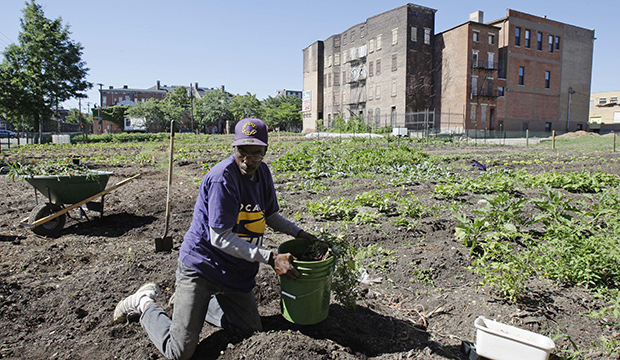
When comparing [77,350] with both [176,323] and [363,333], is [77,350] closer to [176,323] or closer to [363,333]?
[176,323]

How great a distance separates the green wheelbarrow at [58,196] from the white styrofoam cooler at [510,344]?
5.66m

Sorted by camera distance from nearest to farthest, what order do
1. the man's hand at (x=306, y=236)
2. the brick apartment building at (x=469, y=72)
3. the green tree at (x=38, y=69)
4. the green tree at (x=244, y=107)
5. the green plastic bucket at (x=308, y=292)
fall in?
the green plastic bucket at (x=308, y=292)
the man's hand at (x=306, y=236)
the green tree at (x=38, y=69)
the brick apartment building at (x=469, y=72)
the green tree at (x=244, y=107)

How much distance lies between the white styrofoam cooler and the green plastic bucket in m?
1.13

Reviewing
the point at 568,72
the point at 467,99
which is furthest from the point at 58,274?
the point at 568,72

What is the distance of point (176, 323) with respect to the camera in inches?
107

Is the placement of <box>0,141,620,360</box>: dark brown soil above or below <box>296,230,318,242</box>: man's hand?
below

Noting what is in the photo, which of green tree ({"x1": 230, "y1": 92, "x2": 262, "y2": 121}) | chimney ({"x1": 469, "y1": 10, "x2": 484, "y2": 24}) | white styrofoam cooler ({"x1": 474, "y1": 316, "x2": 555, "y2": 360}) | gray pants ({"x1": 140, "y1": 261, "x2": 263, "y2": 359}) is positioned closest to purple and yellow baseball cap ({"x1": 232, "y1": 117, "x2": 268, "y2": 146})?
gray pants ({"x1": 140, "y1": 261, "x2": 263, "y2": 359})

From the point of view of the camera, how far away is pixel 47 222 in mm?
5824

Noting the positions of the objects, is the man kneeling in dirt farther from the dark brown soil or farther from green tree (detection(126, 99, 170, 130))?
green tree (detection(126, 99, 170, 130))

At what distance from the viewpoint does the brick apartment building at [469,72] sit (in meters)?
40.8

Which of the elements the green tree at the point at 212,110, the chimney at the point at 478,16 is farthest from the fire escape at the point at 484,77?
the green tree at the point at 212,110

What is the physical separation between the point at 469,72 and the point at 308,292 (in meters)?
42.4

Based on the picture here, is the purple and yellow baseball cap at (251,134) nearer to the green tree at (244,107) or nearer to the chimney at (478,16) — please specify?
the chimney at (478,16)

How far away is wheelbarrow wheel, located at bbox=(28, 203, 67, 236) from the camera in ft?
18.4
